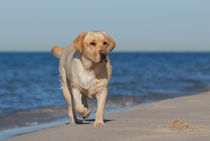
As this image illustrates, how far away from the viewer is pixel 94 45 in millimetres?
5504

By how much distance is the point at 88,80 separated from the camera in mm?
5723

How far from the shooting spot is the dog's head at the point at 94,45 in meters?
5.45

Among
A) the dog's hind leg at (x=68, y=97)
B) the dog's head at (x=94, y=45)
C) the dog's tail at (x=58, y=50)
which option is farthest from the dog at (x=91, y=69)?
the dog's tail at (x=58, y=50)

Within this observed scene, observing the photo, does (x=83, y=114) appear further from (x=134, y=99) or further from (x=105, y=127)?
(x=134, y=99)

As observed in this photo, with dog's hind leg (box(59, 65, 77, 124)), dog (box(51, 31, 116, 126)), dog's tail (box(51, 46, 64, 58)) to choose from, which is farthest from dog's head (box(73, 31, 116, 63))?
dog's tail (box(51, 46, 64, 58))

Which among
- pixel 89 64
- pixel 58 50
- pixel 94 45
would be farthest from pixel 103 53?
pixel 58 50

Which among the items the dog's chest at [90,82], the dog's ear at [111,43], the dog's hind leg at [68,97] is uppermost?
the dog's ear at [111,43]

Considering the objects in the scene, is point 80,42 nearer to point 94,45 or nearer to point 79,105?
point 94,45

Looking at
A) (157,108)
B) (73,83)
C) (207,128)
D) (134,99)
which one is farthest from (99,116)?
(134,99)

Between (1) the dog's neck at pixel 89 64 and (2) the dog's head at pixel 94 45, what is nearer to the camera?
(2) the dog's head at pixel 94 45

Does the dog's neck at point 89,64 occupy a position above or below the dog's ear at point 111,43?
below

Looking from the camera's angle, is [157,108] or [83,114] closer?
[83,114]

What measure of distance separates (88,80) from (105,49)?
1.91 feet

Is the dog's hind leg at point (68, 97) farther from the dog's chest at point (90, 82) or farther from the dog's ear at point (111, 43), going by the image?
the dog's ear at point (111, 43)
